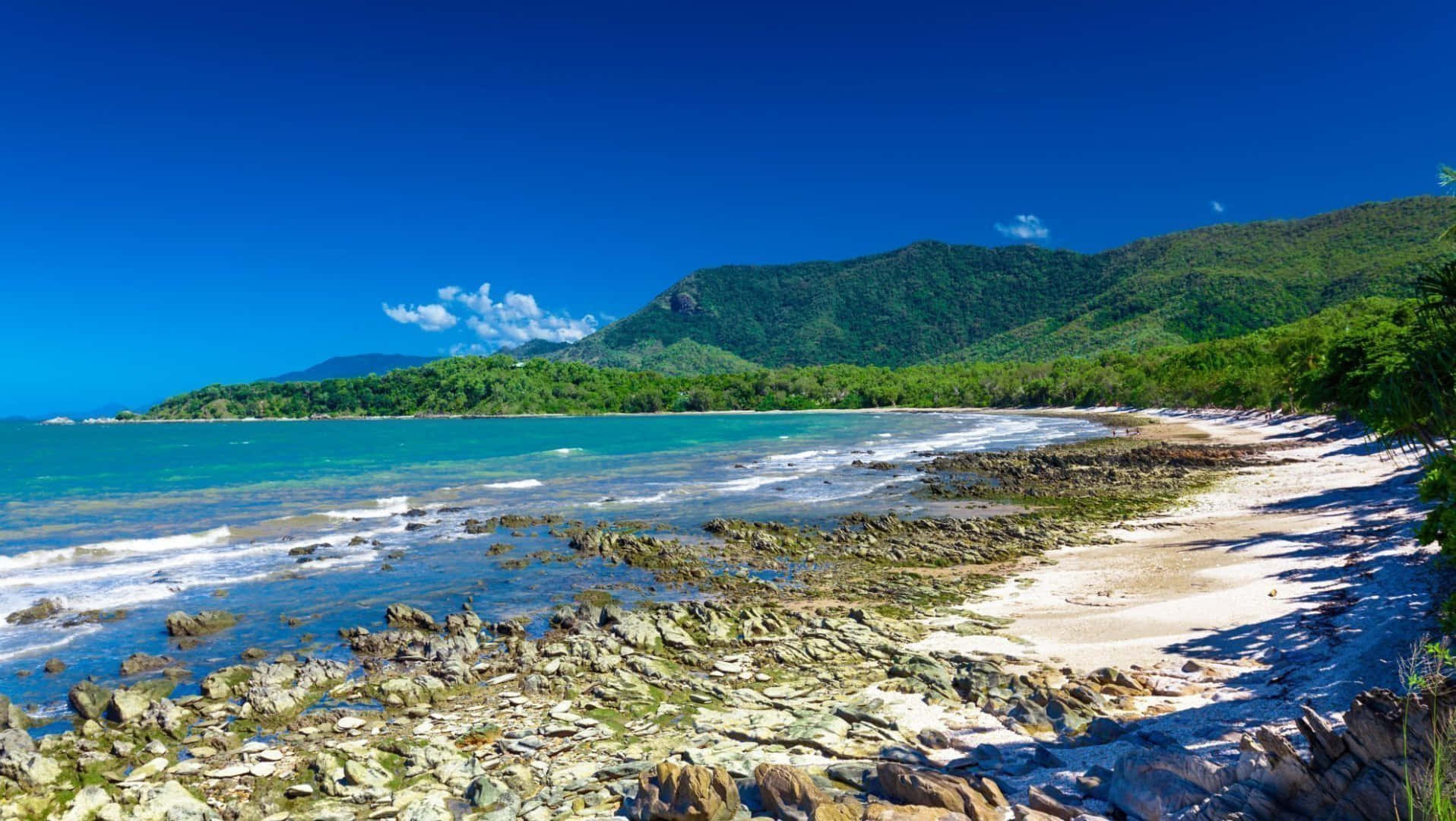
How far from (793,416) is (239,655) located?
461ft

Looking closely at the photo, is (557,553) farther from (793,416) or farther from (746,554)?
(793,416)

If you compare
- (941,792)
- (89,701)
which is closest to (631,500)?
(89,701)

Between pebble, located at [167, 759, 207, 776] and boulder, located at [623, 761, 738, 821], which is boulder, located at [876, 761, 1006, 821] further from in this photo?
pebble, located at [167, 759, 207, 776]

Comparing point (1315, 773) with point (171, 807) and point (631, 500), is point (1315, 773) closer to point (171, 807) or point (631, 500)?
point (171, 807)

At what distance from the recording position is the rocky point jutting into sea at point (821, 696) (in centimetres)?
800

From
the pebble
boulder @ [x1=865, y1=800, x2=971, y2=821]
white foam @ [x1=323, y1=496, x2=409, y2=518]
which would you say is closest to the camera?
boulder @ [x1=865, y1=800, x2=971, y2=821]

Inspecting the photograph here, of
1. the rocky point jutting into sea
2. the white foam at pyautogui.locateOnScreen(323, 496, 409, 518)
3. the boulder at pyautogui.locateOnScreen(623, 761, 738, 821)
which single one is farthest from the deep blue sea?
the boulder at pyautogui.locateOnScreen(623, 761, 738, 821)

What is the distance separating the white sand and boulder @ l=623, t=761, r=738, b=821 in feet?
10.7

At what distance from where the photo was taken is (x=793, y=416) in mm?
155000

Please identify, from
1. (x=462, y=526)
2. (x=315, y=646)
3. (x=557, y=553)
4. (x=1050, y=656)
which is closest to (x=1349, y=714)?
(x=1050, y=656)

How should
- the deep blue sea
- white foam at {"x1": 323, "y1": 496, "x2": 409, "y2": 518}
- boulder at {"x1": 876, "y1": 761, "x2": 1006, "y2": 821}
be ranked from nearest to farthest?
boulder at {"x1": 876, "y1": 761, "x2": 1006, "y2": 821}
the deep blue sea
white foam at {"x1": 323, "y1": 496, "x2": 409, "y2": 518}

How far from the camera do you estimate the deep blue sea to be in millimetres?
19047

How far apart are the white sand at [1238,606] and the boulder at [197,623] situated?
15.9 meters

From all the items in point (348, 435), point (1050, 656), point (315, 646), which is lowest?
point (1050, 656)
